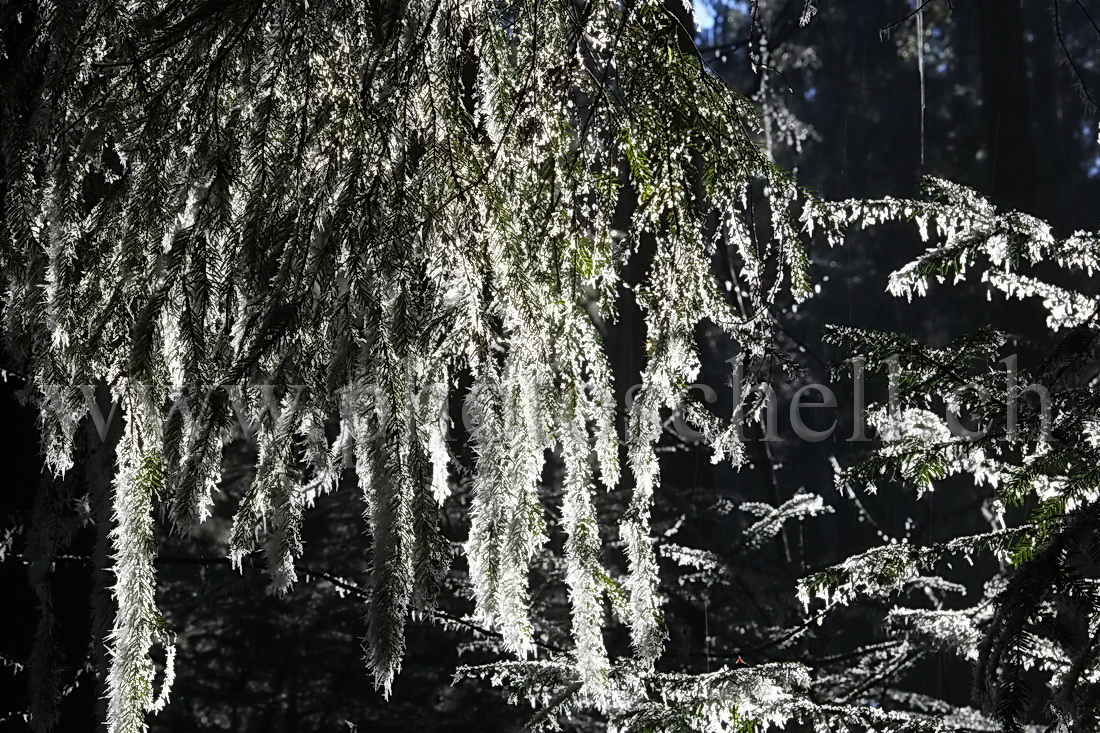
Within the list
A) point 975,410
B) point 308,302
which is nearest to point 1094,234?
point 975,410

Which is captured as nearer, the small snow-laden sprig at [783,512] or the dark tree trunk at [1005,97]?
the small snow-laden sprig at [783,512]

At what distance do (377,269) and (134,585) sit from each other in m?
0.60

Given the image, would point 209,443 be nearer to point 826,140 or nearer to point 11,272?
point 11,272

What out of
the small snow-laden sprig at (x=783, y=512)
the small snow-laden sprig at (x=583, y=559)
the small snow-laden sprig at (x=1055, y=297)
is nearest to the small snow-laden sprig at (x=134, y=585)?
the small snow-laden sprig at (x=583, y=559)

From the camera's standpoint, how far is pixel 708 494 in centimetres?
529

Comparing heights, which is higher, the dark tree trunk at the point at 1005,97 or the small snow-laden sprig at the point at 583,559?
the dark tree trunk at the point at 1005,97

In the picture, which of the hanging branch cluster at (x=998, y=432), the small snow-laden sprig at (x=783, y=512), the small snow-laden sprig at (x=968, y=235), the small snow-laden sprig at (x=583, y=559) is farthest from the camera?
the small snow-laden sprig at (x=783, y=512)

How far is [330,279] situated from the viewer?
1.24 m

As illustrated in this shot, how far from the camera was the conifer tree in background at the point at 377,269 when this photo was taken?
124 centimetres

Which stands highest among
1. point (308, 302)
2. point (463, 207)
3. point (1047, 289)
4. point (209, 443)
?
point (1047, 289)

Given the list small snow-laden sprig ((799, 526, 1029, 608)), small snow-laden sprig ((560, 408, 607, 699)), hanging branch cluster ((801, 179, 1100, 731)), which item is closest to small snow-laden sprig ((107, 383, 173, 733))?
small snow-laden sprig ((560, 408, 607, 699))

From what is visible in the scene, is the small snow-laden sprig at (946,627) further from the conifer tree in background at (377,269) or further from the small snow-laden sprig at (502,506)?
the small snow-laden sprig at (502,506)

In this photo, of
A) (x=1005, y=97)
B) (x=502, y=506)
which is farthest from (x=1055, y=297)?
(x=1005, y=97)

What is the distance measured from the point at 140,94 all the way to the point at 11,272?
0.35 m
